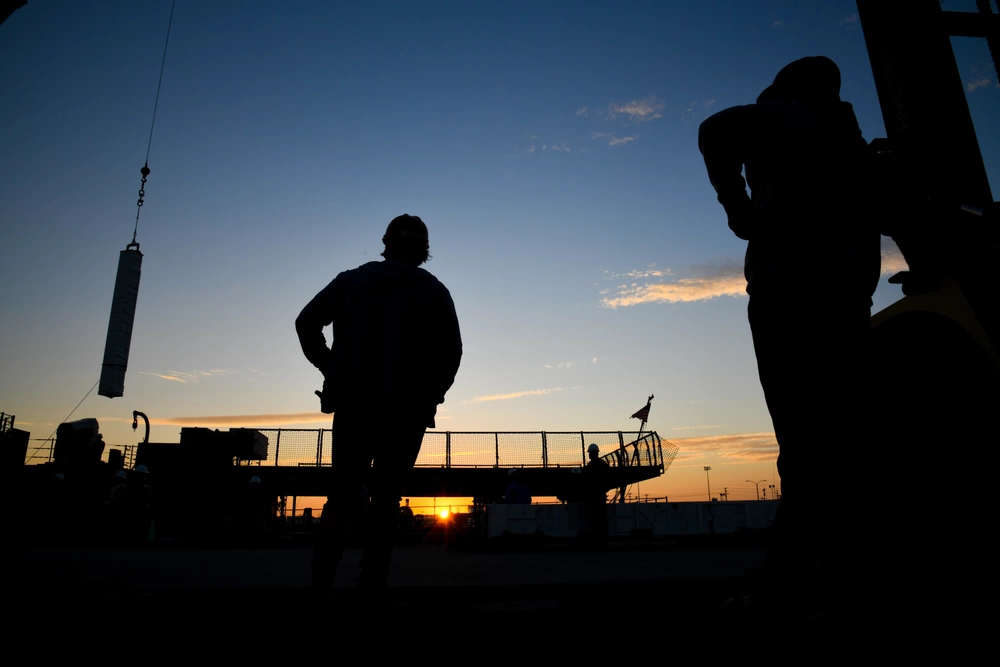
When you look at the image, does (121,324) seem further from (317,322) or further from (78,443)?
(78,443)

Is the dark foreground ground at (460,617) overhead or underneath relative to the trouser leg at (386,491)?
underneath

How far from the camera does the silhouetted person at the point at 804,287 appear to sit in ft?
5.36

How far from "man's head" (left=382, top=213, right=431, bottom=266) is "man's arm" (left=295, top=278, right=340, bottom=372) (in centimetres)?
35

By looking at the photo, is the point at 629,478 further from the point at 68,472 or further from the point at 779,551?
the point at 779,551

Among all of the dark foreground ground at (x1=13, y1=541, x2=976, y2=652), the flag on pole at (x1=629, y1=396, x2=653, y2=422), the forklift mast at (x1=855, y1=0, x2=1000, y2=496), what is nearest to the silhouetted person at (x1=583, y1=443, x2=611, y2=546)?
the dark foreground ground at (x1=13, y1=541, x2=976, y2=652)

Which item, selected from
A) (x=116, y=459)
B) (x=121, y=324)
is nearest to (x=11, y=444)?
(x=116, y=459)

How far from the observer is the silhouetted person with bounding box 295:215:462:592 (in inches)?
102

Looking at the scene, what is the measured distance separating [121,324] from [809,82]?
15.7 metres

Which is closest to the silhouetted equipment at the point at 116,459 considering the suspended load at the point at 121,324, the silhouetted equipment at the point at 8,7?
the suspended load at the point at 121,324

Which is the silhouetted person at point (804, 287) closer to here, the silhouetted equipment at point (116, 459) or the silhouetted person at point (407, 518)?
the silhouetted person at point (407, 518)

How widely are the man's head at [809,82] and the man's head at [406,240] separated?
5.71 feet

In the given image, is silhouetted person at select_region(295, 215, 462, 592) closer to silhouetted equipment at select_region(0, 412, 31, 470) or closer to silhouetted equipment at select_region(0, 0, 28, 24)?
silhouetted equipment at select_region(0, 0, 28, 24)

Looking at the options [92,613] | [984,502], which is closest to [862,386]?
[984,502]

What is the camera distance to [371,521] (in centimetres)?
258
